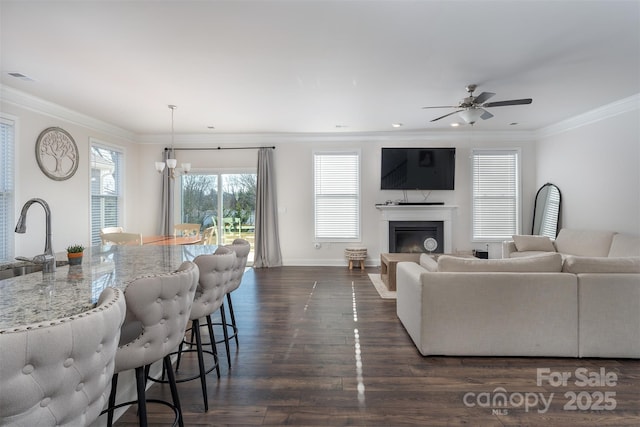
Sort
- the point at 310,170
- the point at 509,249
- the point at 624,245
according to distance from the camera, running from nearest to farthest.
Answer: the point at 624,245, the point at 509,249, the point at 310,170

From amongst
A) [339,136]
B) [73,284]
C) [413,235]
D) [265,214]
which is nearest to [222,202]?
[265,214]

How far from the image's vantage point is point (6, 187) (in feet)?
14.1

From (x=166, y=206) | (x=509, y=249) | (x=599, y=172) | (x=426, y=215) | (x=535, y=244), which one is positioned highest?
(x=599, y=172)

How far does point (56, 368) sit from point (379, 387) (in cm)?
203

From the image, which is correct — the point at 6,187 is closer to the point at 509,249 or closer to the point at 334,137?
the point at 334,137

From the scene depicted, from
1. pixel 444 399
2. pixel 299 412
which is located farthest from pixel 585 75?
pixel 299 412

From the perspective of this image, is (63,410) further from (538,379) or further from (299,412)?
(538,379)

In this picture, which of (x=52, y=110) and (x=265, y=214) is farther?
(x=265, y=214)

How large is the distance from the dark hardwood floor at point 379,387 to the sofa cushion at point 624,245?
92.4 inches

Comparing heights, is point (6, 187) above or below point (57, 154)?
below

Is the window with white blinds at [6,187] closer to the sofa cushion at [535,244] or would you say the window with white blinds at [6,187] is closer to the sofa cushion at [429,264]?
the sofa cushion at [429,264]

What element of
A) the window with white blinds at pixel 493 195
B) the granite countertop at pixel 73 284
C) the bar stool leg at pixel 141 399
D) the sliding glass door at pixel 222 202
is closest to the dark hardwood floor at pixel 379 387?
the bar stool leg at pixel 141 399

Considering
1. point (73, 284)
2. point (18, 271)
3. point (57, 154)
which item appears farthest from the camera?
point (57, 154)

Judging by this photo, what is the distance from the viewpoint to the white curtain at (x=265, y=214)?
6863 mm
